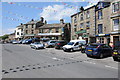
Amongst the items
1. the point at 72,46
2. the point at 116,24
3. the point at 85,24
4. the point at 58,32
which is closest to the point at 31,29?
the point at 58,32

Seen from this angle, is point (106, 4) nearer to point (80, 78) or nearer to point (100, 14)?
point (100, 14)

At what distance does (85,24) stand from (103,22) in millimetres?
5180

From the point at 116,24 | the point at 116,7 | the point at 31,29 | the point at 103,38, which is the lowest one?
the point at 103,38

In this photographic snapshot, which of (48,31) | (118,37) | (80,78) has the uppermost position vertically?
(48,31)

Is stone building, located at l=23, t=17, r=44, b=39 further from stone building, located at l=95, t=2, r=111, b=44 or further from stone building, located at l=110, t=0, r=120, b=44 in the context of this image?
stone building, located at l=110, t=0, r=120, b=44

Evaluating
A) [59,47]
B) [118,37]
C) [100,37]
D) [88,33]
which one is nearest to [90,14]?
[88,33]

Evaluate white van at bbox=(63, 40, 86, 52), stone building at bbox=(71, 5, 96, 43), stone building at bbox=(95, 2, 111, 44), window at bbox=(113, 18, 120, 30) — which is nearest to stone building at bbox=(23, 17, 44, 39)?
stone building at bbox=(71, 5, 96, 43)

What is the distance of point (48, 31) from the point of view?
46.3m

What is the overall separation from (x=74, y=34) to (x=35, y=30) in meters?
24.8

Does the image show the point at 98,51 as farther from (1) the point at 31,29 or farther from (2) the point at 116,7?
(1) the point at 31,29

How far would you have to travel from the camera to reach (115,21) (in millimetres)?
20234

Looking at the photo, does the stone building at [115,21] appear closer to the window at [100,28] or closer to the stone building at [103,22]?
the stone building at [103,22]

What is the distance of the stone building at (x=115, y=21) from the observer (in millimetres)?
19594

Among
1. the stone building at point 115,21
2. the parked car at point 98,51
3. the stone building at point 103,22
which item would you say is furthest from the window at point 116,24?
the parked car at point 98,51
